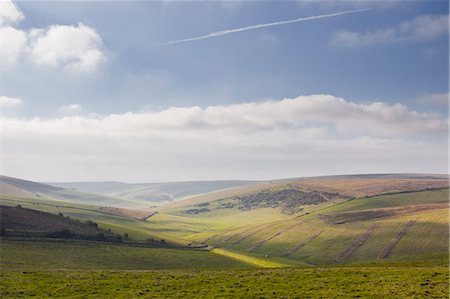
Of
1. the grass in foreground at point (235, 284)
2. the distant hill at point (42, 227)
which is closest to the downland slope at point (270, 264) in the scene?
the grass in foreground at point (235, 284)

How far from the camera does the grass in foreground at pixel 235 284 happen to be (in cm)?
3581

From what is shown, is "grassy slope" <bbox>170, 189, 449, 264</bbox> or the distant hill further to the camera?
"grassy slope" <bbox>170, 189, 449, 264</bbox>

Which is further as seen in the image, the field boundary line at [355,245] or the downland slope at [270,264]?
the field boundary line at [355,245]

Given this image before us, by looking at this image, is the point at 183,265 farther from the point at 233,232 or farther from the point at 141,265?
the point at 233,232

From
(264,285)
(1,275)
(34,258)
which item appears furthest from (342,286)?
(34,258)

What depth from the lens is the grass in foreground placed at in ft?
117

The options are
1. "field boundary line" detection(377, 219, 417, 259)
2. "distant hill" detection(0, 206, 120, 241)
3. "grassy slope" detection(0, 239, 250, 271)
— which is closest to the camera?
"grassy slope" detection(0, 239, 250, 271)

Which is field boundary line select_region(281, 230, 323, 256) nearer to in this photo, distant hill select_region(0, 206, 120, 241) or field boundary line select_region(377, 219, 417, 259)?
field boundary line select_region(377, 219, 417, 259)

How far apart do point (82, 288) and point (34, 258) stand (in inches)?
1367

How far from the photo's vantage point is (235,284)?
41062 millimetres

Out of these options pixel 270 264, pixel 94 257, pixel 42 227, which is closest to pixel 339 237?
pixel 270 264

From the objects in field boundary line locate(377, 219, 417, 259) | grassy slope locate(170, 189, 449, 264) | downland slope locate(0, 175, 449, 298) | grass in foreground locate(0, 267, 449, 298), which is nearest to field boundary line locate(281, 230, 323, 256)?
downland slope locate(0, 175, 449, 298)

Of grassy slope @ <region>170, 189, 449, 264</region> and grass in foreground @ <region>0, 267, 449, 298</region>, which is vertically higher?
grass in foreground @ <region>0, 267, 449, 298</region>

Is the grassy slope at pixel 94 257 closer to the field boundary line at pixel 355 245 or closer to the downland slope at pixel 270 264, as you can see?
the downland slope at pixel 270 264
